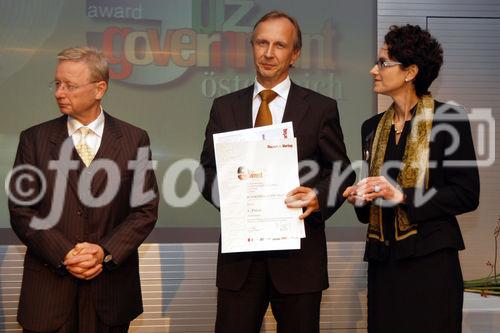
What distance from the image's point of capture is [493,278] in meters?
4.64

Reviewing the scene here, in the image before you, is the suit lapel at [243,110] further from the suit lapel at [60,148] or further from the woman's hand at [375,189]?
the suit lapel at [60,148]

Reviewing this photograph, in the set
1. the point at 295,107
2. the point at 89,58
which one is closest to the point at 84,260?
the point at 89,58

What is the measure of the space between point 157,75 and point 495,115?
2.35 metres

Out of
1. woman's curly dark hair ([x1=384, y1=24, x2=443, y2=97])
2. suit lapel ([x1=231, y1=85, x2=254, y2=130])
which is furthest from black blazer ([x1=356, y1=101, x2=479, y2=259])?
suit lapel ([x1=231, y1=85, x2=254, y2=130])

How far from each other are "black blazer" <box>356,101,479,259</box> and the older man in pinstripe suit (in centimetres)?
114

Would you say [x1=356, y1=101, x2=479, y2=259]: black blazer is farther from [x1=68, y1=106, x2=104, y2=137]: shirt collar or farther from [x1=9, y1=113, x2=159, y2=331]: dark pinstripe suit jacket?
[x1=68, y1=106, x2=104, y2=137]: shirt collar

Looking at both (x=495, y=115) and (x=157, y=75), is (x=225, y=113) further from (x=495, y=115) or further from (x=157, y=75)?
(x=495, y=115)

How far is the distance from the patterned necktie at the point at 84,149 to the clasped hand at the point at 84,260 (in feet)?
1.16

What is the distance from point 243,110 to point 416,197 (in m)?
0.82

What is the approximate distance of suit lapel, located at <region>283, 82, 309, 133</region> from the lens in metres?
2.95

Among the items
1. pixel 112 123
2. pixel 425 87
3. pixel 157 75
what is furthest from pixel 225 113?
pixel 157 75

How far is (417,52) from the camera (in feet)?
9.93
